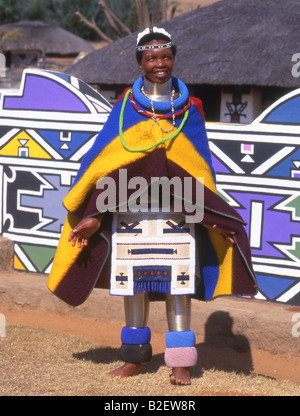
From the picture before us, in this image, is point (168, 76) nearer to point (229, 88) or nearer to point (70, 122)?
point (70, 122)

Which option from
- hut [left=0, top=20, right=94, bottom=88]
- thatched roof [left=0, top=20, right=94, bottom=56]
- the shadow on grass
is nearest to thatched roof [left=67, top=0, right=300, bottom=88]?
the shadow on grass

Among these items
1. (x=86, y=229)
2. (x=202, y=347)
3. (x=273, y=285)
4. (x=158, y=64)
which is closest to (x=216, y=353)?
(x=202, y=347)

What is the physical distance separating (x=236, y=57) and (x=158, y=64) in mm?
7478

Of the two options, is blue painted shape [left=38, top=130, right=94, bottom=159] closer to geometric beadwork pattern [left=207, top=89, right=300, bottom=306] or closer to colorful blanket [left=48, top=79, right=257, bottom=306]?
geometric beadwork pattern [left=207, top=89, right=300, bottom=306]

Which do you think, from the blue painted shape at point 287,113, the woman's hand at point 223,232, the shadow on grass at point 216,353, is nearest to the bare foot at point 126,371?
the shadow on grass at point 216,353

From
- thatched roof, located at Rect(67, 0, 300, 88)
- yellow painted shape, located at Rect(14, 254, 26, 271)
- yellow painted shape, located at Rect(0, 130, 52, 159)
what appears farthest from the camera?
thatched roof, located at Rect(67, 0, 300, 88)

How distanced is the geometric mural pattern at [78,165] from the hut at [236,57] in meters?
5.21

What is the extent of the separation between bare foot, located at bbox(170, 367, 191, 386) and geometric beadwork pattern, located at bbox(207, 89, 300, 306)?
1.46m

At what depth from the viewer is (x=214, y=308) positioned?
16.3ft

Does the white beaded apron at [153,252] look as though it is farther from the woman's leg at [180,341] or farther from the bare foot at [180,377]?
the bare foot at [180,377]

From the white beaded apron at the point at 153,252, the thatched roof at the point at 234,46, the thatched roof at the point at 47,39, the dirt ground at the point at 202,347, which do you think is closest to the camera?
the white beaded apron at the point at 153,252

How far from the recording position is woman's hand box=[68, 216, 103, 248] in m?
3.66

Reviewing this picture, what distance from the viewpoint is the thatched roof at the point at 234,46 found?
1052 cm
